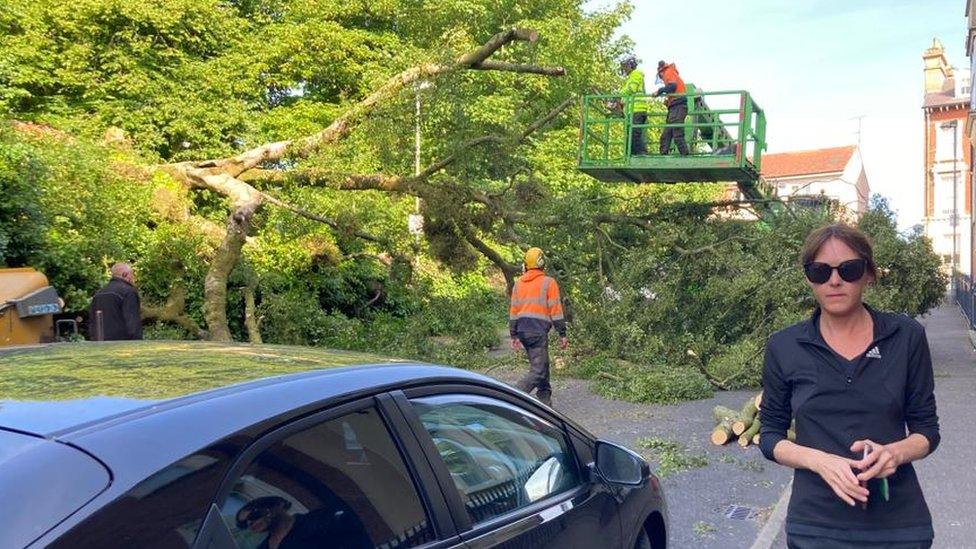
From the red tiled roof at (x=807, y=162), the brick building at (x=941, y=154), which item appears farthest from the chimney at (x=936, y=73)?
the red tiled roof at (x=807, y=162)

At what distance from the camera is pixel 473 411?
2873mm

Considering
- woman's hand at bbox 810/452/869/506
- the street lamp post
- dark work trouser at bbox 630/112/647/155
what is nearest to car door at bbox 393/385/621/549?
woman's hand at bbox 810/452/869/506

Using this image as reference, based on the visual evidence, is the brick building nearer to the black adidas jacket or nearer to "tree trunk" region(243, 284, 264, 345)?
"tree trunk" region(243, 284, 264, 345)

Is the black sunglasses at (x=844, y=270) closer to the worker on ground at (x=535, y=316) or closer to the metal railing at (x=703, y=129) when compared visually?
the worker on ground at (x=535, y=316)

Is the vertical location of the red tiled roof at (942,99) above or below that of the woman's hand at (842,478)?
above

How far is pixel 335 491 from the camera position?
82.7 inches

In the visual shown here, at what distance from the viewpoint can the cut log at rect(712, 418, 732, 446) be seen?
821 centimetres

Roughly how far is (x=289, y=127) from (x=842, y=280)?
21.9m

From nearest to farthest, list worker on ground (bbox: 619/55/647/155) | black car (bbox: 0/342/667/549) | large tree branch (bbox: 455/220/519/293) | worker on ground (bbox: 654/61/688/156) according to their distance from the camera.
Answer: black car (bbox: 0/342/667/549)
worker on ground (bbox: 654/61/688/156)
worker on ground (bbox: 619/55/647/155)
large tree branch (bbox: 455/220/519/293)

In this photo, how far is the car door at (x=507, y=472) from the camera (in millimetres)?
2516

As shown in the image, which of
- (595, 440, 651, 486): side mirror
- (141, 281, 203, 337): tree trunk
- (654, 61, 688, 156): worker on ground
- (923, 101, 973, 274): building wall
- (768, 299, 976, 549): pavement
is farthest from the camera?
(923, 101, 973, 274): building wall

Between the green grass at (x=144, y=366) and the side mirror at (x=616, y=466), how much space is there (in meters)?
1.09

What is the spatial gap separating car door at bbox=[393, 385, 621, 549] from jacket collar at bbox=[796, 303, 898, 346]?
100cm

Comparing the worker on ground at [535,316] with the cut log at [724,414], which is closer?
the cut log at [724,414]
